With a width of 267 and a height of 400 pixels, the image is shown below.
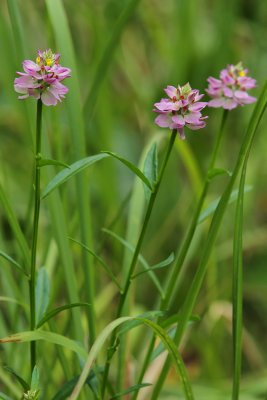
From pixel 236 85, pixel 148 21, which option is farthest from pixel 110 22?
pixel 236 85

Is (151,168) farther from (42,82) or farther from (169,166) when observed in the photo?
(169,166)

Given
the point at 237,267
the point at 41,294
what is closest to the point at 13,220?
the point at 41,294

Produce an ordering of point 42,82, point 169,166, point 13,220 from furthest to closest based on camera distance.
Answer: point 169,166, point 13,220, point 42,82

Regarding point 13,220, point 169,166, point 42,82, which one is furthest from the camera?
point 169,166

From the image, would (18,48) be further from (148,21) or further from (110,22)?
(148,21)

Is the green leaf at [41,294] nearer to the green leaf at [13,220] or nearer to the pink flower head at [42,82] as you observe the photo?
the green leaf at [13,220]

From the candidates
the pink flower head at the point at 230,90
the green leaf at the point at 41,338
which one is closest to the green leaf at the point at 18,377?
the green leaf at the point at 41,338
